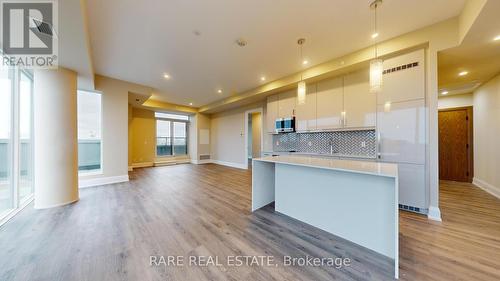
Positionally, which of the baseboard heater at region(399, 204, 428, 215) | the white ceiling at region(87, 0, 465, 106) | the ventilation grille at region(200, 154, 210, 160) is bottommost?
the baseboard heater at region(399, 204, 428, 215)

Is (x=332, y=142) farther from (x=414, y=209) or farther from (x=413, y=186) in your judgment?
(x=414, y=209)

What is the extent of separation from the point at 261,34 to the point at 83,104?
4.95 m

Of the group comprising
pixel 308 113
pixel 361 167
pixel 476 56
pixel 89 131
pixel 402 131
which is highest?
pixel 476 56

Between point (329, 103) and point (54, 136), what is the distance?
5430mm

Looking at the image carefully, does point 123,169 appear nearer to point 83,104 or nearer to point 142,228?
point 83,104

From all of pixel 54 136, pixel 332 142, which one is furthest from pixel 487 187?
pixel 54 136

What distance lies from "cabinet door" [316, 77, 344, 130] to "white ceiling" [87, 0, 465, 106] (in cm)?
64

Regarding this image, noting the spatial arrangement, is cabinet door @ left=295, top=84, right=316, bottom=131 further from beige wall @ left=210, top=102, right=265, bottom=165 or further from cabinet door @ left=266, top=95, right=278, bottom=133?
beige wall @ left=210, top=102, right=265, bottom=165

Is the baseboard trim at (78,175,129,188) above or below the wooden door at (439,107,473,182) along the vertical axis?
below

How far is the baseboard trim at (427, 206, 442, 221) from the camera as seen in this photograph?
244cm

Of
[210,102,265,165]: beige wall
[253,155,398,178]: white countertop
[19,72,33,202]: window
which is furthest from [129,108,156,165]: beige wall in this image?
[253,155,398,178]: white countertop

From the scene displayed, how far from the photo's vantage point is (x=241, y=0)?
2023mm

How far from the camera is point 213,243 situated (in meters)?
1.90

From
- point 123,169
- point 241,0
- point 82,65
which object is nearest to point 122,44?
point 82,65
